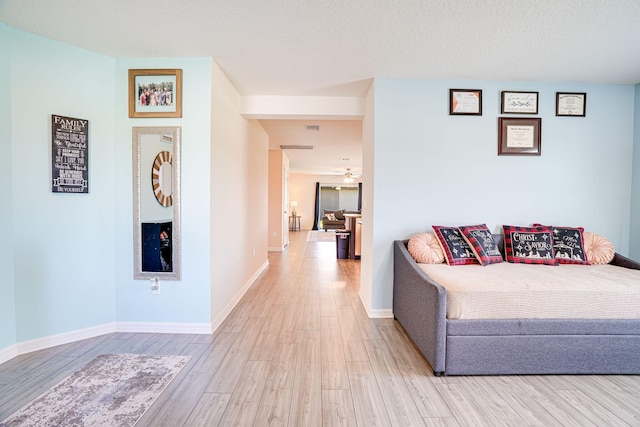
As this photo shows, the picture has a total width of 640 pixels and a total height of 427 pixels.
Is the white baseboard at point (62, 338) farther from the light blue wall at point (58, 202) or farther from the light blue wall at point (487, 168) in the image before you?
the light blue wall at point (487, 168)

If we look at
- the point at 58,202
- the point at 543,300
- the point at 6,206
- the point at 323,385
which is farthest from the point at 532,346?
the point at 6,206

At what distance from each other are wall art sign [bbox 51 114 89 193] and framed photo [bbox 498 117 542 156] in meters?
4.01

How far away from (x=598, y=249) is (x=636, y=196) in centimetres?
90

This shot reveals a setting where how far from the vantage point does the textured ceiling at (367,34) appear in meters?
1.89

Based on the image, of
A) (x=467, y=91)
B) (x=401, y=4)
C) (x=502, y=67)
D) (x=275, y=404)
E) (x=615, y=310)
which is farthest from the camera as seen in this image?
(x=467, y=91)

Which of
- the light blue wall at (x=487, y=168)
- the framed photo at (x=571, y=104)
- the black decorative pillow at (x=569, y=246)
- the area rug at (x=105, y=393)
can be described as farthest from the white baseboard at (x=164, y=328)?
the framed photo at (x=571, y=104)

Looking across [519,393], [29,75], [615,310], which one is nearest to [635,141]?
[615,310]

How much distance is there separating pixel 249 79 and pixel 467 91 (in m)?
2.30

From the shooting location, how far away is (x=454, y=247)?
272cm

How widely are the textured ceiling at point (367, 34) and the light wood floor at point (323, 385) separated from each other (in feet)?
8.20

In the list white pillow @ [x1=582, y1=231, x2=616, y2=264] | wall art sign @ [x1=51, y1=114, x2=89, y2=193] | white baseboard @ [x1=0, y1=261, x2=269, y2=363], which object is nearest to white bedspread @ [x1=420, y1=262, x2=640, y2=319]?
white pillow @ [x1=582, y1=231, x2=616, y2=264]

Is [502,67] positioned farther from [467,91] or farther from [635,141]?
[635,141]

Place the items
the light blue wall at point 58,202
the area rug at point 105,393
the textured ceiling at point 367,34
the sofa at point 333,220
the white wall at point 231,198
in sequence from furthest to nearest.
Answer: the sofa at point 333,220 → the white wall at point 231,198 → the light blue wall at point 58,202 → the textured ceiling at point 367,34 → the area rug at point 105,393

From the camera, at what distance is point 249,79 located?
306 centimetres
